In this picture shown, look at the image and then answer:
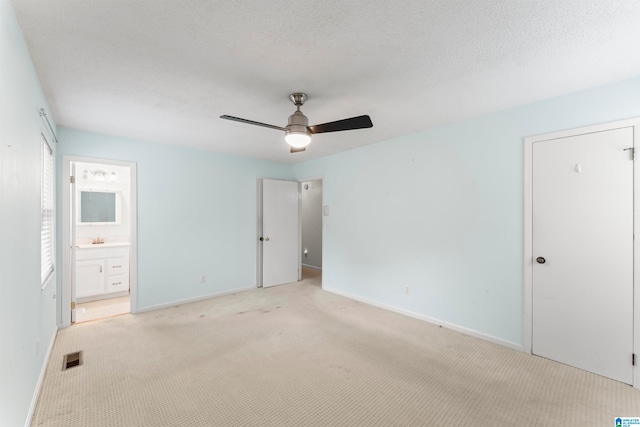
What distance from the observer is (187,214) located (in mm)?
4453

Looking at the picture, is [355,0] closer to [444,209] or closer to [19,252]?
[19,252]

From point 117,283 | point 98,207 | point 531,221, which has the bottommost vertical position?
point 117,283

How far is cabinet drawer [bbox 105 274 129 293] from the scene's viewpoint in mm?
4637

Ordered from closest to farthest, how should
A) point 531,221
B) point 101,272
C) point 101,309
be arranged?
Answer: point 531,221 < point 101,309 < point 101,272

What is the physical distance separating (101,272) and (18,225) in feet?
11.2

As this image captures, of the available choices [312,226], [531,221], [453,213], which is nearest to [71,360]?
[453,213]

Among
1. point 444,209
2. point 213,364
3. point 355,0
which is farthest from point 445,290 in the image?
point 355,0

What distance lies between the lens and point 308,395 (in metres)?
2.18

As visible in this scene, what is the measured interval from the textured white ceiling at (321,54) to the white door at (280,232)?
2.47 meters

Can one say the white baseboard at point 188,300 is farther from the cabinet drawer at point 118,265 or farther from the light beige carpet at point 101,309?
the cabinet drawer at point 118,265

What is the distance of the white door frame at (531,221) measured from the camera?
2264 millimetres

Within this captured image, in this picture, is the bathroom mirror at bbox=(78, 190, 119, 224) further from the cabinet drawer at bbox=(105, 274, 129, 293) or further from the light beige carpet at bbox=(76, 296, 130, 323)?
the light beige carpet at bbox=(76, 296, 130, 323)

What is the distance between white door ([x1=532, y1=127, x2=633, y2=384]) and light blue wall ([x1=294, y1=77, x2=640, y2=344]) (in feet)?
0.54

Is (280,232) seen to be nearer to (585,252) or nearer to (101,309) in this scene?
(101,309)
